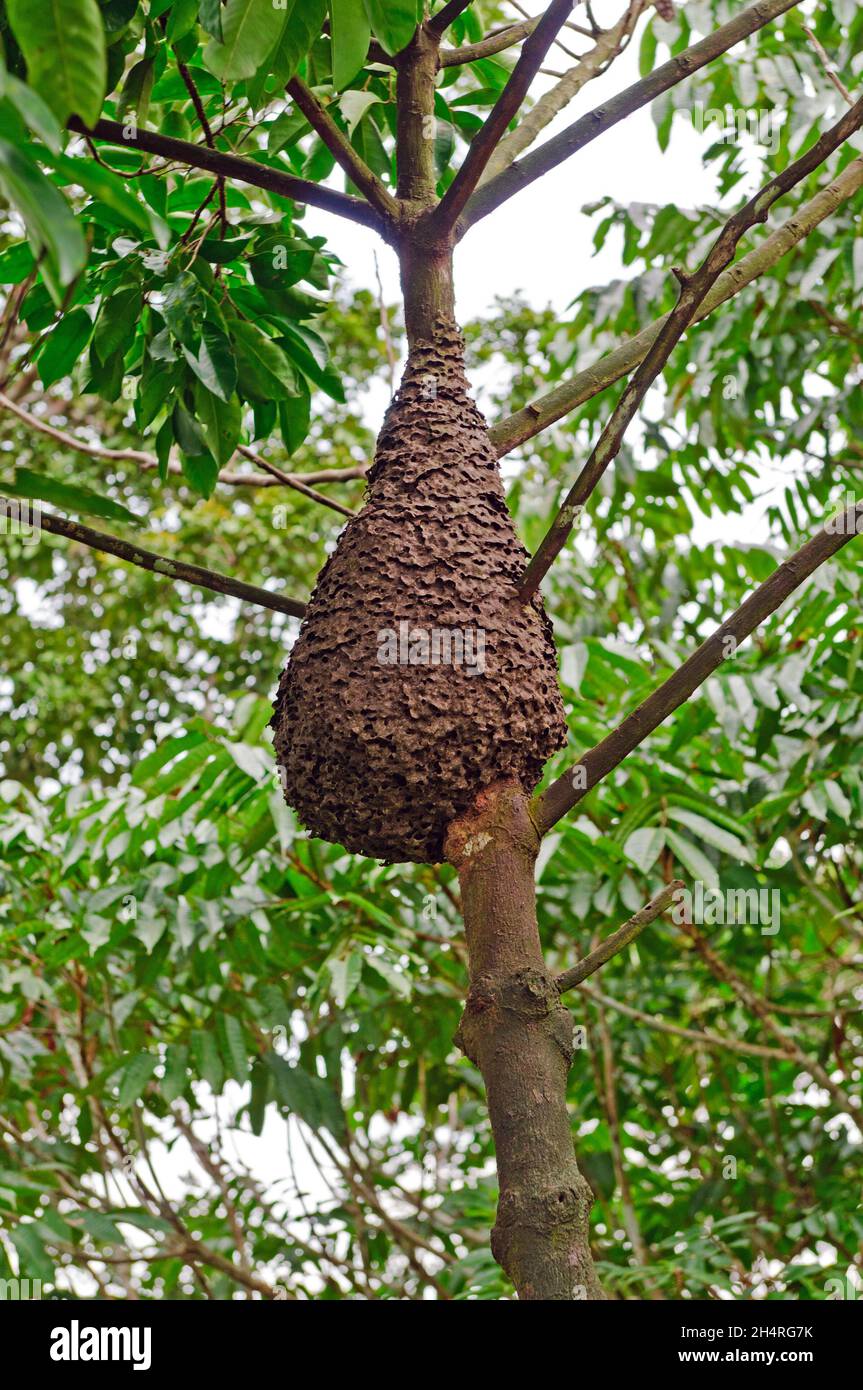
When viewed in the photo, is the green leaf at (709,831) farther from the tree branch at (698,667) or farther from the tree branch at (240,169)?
the tree branch at (240,169)

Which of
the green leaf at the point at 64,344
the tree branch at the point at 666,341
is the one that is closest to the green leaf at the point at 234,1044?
the green leaf at the point at 64,344

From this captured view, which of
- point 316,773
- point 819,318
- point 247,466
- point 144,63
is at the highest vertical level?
point 247,466

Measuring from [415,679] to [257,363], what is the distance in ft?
2.26

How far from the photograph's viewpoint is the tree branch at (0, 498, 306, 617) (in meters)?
1.50

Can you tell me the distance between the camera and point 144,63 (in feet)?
5.47

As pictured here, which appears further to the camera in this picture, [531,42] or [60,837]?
[60,837]

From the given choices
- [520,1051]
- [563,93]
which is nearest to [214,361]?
[563,93]

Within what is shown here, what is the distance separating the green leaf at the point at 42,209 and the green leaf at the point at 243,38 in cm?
64

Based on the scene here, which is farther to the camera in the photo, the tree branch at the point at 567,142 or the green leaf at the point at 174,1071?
the green leaf at the point at 174,1071

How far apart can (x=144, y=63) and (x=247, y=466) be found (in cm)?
551

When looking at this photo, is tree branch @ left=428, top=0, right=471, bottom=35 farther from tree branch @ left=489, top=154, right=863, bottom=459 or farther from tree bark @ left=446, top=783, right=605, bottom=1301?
tree bark @ left=446, top=783, right=605, bottom=1301

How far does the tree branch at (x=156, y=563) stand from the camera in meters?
1.50
